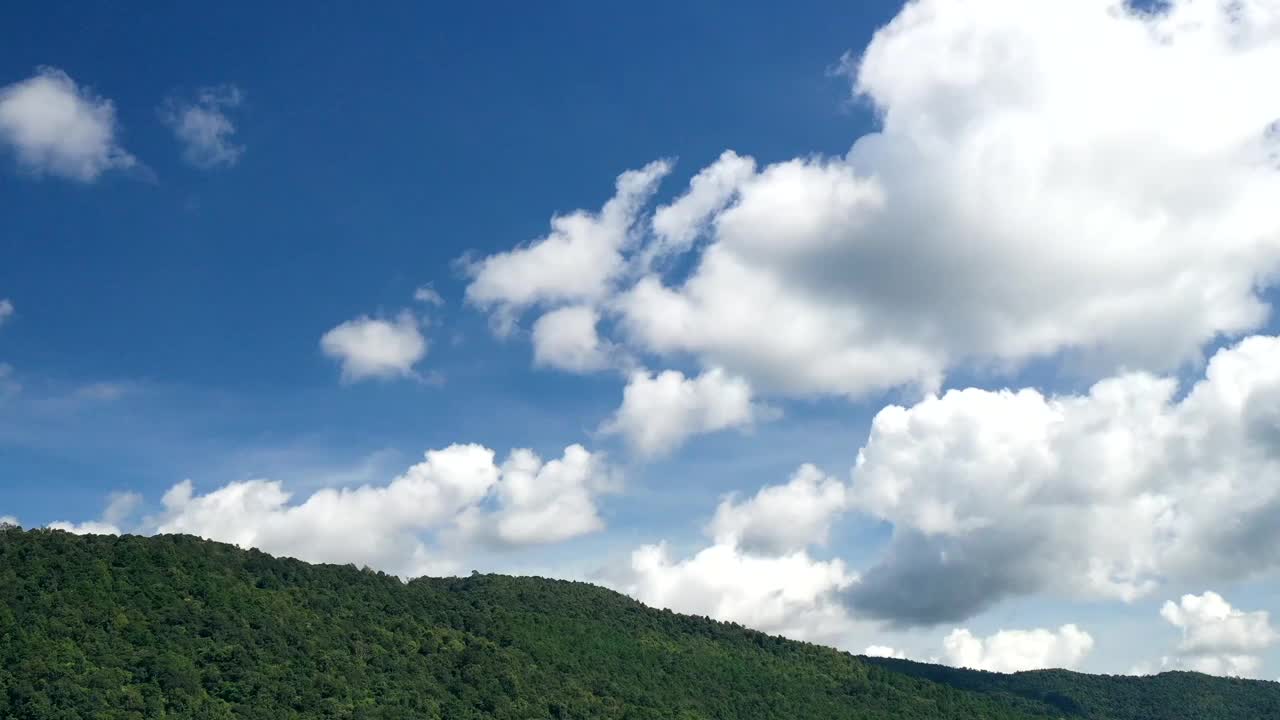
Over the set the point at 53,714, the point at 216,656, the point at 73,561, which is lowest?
the point at 53,714

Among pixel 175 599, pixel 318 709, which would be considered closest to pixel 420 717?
pixel 318 709

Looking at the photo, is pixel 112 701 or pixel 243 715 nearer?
pixel 112 701

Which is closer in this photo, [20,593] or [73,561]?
[20,593]

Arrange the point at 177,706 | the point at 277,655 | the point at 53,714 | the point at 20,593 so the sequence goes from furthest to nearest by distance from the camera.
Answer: the point at 277,655
the point at 20,593
the point at 177,706
the point at 53,714

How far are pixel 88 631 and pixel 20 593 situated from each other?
14646mm

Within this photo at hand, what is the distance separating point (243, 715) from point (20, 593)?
42.7 meters

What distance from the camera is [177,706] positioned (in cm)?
16688

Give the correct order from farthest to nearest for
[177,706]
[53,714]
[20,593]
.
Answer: [20,593], [177,706], [53,714]

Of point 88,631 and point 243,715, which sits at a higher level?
point 88,631

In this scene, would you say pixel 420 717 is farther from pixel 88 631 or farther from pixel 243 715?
pixel 88 631

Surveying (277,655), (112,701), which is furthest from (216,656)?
(112,701)

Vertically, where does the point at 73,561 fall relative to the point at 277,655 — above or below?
above

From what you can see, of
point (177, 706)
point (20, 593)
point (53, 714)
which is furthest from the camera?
point (20, 593)

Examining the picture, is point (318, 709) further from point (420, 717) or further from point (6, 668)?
point (6, 668)
